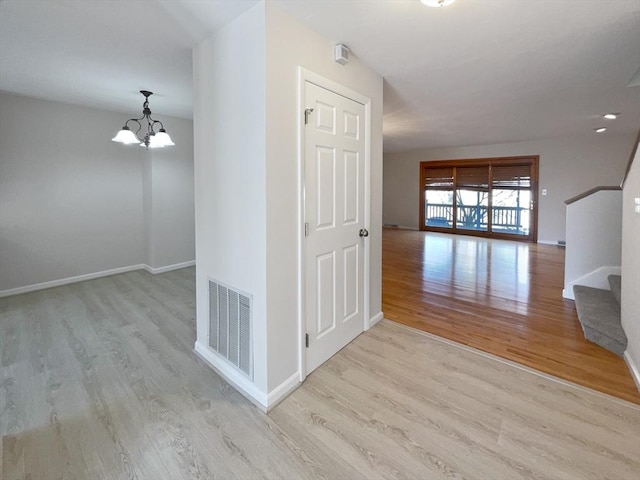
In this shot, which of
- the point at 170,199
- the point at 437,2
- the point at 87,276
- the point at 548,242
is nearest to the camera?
the point at 437,2

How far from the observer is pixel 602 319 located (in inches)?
107

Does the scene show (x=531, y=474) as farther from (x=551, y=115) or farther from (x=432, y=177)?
(x=432, y=177)

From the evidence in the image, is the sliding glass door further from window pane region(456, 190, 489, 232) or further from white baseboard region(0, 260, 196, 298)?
white baseboard region(0, 260, 196, 298)

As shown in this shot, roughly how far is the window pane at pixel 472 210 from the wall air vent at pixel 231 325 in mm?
7756

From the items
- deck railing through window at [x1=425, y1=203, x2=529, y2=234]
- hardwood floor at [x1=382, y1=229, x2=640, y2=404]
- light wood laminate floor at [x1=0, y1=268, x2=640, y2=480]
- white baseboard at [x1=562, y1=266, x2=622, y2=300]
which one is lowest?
light wood laminate floor at [x1=0, y1=268, x2=640, y2=480]

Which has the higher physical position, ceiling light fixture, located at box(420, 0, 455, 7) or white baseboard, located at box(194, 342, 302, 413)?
ceiling light fixture, located at box(420, 0, 455, 7)

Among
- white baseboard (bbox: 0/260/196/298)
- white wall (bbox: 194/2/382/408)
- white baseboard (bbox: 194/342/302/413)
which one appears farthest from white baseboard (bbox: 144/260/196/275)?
white wall (bbox: 194/2/382/408)

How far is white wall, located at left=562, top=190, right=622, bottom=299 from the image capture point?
338 cm

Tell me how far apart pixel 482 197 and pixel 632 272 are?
251 inches

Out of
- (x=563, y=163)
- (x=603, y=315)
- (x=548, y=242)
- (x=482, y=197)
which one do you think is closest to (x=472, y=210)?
(x=482, y=197)

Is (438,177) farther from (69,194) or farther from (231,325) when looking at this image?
(69,194)

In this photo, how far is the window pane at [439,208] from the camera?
28.9ft

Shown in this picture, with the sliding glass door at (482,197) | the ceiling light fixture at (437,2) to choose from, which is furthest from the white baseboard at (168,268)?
the sliding glass door at (482,197)

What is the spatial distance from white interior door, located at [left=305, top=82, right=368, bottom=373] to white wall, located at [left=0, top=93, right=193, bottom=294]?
3566 millimetres
